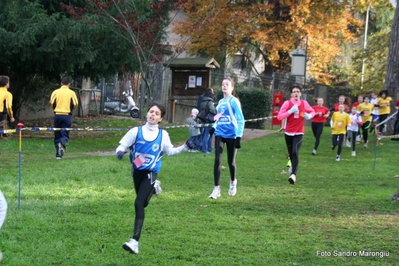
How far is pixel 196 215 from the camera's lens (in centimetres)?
880

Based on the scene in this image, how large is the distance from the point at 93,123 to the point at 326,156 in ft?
32.6

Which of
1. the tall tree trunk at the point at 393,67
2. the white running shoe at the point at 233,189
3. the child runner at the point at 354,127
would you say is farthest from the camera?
the tall tree trunk at the point at 393,67

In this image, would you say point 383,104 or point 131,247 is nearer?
point 131,247

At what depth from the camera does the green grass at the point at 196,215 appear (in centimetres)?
675

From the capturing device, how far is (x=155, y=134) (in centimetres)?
721

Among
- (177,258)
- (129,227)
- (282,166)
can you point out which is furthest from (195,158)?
(177,258)

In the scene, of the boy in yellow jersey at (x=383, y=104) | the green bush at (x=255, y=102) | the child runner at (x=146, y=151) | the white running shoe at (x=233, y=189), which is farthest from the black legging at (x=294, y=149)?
the green bush at (x=255, y=102)

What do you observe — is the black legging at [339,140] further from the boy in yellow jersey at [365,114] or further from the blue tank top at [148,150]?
the blue tank top at [148,150]

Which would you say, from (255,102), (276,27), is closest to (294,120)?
(255,102)

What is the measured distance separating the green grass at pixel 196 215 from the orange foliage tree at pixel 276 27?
16.4 metres

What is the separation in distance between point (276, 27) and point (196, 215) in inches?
960

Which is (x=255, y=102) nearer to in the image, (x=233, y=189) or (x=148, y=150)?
(x=233, y=189)

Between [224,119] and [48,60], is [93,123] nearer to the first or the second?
[48,60]

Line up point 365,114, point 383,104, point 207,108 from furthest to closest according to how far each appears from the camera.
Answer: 1. point 383,104
2. point 365,114
3. point 207,108
